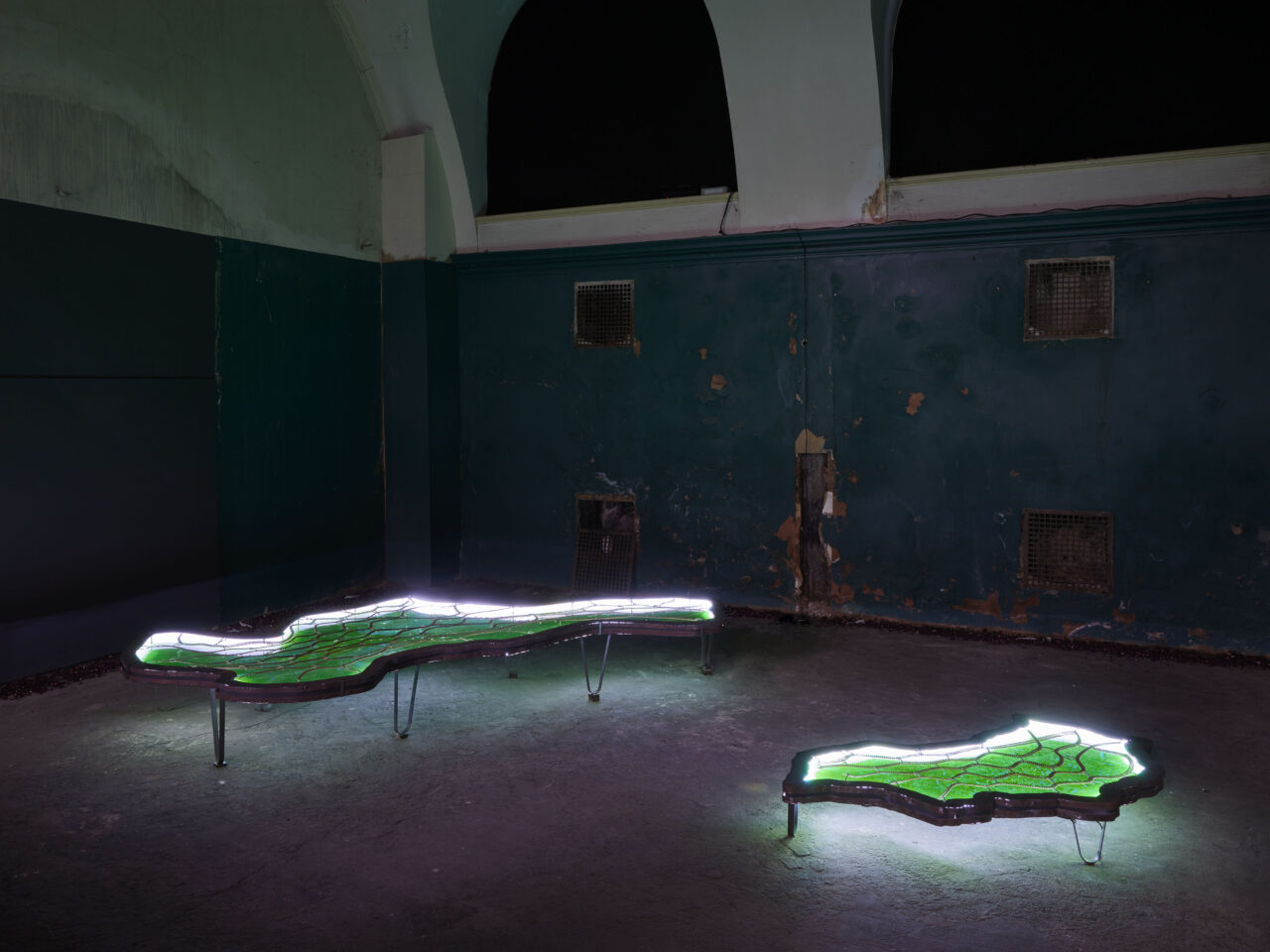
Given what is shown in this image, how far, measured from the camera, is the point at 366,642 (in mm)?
5523

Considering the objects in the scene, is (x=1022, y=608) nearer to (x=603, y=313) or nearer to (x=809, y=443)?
(x=809, y=443)

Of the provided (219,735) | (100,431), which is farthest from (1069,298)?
(100,431)

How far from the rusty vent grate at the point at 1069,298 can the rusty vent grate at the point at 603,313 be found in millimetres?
3325

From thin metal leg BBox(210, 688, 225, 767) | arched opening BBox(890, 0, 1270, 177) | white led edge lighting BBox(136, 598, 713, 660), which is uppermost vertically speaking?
arched opening BBox(890, 0, 1270, 177)

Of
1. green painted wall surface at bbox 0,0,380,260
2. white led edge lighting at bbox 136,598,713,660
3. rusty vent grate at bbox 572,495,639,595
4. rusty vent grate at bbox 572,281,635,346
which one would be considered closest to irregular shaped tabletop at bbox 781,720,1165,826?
white led edge lighting at bbox 136,598,713,660

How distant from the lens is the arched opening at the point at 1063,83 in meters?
7.04

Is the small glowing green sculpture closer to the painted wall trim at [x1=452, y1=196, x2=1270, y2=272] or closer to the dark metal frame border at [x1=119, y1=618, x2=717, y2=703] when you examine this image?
the dark metal frame border at [x1=119, y1=618, x2=717, y2=703]

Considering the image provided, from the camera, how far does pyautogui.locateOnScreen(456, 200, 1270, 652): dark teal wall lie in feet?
23.4

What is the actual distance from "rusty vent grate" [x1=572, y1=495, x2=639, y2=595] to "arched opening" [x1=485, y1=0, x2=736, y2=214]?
2.79m

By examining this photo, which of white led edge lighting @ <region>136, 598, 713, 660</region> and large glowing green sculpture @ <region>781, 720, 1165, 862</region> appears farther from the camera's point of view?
white led edge lighting @ <region>136, 598, 713, 660</region>

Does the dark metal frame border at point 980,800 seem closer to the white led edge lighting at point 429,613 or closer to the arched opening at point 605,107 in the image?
the white led edge lighting at point 429,613

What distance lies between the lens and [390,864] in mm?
4078

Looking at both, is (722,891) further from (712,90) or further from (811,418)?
(712,90)

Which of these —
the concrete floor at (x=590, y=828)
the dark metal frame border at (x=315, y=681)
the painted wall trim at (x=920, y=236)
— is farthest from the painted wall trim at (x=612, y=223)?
the dark metal frame border at (x=315, y=681)
